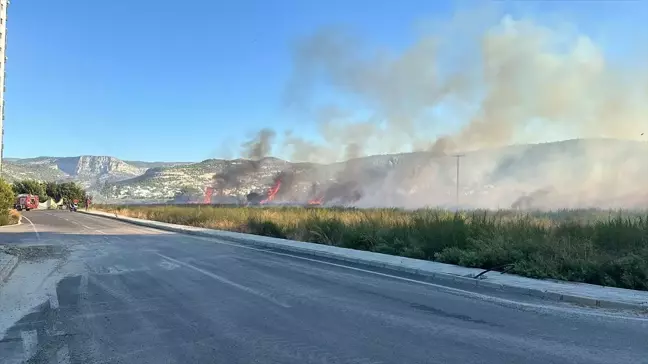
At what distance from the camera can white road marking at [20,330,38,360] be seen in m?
4.69

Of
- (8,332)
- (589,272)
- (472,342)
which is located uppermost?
(589,272)

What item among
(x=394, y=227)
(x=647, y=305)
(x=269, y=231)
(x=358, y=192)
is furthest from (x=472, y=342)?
(x=358, y=192)

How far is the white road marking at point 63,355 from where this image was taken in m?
4.43

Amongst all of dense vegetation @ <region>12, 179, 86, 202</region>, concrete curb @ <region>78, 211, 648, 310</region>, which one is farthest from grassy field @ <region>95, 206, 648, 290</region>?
dense vegetation @ <region>12, 179, 86, 202</region>

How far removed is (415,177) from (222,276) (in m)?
65.5

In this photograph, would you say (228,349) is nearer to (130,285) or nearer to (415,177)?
(130,285)

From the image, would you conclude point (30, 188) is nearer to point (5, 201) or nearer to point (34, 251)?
point (5, 201)

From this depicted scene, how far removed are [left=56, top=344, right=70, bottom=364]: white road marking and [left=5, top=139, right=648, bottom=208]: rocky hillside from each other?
1812 inches

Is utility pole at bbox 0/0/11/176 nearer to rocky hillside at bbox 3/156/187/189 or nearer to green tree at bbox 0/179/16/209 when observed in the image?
green tree at bbox 0/179/16/209

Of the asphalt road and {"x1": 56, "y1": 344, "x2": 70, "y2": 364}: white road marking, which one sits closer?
Answer: {"x1": 56, "y1": 344, "x2": 70, "y2": 364}: white road marking

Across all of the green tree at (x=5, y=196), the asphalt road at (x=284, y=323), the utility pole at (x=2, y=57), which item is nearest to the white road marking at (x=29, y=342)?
the asphalt road at (x=284, y=323)

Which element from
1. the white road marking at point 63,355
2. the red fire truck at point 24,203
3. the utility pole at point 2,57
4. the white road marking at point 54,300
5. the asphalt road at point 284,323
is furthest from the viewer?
the red fire truck at point 24,203

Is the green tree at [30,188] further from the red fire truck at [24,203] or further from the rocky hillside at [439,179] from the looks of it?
the red fire truck at [24,203]

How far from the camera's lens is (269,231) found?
2025cm
